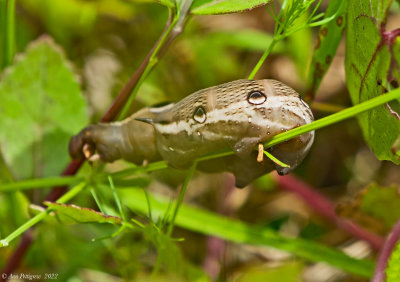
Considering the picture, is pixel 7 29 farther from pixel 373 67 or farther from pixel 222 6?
pixel 373 67

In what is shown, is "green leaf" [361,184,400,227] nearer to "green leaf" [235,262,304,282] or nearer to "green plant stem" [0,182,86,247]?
"green leaf" [235,262,304,282]

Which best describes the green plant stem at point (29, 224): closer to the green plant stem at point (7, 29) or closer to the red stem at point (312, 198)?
the green plant stem at point (7, 29)

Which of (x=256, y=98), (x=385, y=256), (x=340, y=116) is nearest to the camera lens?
(x=340, y=116)

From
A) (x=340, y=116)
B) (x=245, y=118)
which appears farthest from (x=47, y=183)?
(x=340, y=116)

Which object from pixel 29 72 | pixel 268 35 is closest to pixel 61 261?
pixel 29 72

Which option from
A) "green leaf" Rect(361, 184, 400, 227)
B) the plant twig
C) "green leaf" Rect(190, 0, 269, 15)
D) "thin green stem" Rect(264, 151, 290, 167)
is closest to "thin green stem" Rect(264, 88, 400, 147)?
Result: "thin green stem" Rect(264, 151, 290, 167)

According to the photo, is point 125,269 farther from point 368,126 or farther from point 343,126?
point 343,126
